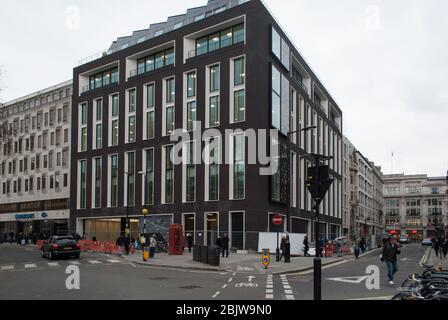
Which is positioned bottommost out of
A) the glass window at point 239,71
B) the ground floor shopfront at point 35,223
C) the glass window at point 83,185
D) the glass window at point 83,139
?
the ground floor shopfront at point 35,223

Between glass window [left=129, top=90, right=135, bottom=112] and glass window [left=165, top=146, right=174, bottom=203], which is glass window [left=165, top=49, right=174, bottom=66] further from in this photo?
glass window [left=165, top=146, right=174, bottom=203]

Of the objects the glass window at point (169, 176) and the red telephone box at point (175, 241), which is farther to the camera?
the glass window at point (169, 176)

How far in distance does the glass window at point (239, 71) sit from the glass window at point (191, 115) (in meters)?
5.83

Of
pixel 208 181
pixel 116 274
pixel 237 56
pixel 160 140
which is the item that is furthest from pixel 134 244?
pixel 116 274

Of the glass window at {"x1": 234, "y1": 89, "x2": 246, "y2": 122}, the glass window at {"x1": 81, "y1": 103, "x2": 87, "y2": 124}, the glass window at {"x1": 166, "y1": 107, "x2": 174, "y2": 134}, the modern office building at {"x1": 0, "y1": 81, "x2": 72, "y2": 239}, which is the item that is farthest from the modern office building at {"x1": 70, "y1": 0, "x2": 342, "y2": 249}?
the modern office building at {"x1": 0, "y1": 81, "x2": 72, "y2": 239}

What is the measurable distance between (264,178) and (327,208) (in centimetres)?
3036

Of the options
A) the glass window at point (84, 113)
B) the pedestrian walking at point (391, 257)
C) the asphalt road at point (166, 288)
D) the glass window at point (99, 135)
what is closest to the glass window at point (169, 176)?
the glass window at point (99, 135)

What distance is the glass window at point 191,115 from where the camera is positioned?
176 ft

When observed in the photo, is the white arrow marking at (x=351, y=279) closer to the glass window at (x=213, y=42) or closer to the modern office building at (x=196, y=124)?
the modern office building at (x=196, y=124)

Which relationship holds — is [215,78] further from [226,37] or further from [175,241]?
[175,241]

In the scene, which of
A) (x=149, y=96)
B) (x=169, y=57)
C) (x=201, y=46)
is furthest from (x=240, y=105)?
(x=149, y=96)

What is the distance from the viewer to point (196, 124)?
5272 centimetres

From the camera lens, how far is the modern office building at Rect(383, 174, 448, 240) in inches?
6201

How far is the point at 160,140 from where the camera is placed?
56.2m
